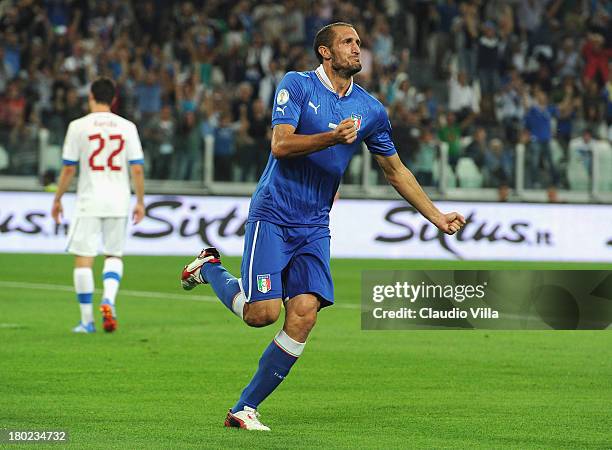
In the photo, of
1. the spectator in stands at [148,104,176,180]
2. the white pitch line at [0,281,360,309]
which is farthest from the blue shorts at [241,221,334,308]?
the spectator in stands at [148,104,176,180]

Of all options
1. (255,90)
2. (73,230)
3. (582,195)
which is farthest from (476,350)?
(255,90)

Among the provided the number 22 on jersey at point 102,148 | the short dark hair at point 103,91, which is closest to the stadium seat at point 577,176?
the number 22 on jersey at point 102,148

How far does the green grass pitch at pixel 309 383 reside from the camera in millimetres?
7438

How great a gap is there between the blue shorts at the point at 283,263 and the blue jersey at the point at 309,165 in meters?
0.06

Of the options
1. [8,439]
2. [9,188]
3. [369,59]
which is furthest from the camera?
[369,59]

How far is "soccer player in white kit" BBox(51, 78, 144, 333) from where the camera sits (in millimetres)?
12680

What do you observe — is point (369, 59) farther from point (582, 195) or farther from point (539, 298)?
point (539, 298)

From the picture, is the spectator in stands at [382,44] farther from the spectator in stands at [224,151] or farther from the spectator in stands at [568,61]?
the spectator in stands at [224,151]

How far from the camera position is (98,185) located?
42.0 feet

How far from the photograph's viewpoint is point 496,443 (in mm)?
7176

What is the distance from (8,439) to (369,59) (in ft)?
68.8

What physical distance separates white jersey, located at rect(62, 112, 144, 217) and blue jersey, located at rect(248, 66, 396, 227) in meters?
5.33

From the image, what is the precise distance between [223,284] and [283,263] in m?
0.75

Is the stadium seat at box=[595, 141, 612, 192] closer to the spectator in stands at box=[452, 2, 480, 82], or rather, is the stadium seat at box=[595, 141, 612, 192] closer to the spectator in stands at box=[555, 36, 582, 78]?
the spectator in stands at box=[452, 2, 480, 82]
